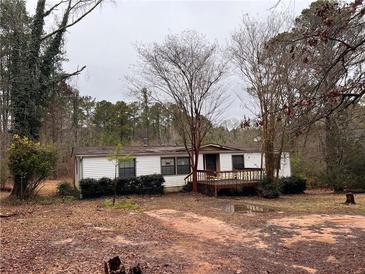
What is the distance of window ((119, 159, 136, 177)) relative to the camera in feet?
68.9

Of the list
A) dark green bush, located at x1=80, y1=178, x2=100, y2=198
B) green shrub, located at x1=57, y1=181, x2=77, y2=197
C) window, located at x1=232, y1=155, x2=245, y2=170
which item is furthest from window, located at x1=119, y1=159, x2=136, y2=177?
window, located at x1=232, y1=155, x2=245, y2=170

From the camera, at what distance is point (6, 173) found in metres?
21.3

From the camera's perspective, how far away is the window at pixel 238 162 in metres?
23.9

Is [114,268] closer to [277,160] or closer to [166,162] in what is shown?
[277,160]

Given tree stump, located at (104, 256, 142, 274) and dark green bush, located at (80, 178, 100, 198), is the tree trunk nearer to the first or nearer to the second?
dark green bush, located at (80, 178, 100, 198)

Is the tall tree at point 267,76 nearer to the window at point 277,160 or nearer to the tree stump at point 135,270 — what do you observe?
the window at point 277,160

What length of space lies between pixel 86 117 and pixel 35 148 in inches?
998

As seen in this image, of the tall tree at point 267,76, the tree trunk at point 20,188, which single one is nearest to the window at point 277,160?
the tall tree at point 267,76

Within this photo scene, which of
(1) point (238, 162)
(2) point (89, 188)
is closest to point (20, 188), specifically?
(2) point (89, 188)

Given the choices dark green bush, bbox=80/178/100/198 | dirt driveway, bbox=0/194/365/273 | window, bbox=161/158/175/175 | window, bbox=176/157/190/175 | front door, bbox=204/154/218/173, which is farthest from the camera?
front door, bbox=204/154/218/173

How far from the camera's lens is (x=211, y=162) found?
77.8ft

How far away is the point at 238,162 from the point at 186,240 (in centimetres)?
1567

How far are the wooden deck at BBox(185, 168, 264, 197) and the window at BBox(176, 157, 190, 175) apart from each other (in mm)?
514

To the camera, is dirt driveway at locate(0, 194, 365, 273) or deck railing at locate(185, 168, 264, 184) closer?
dirt driveway at locate(0, 194, 365, 273)
